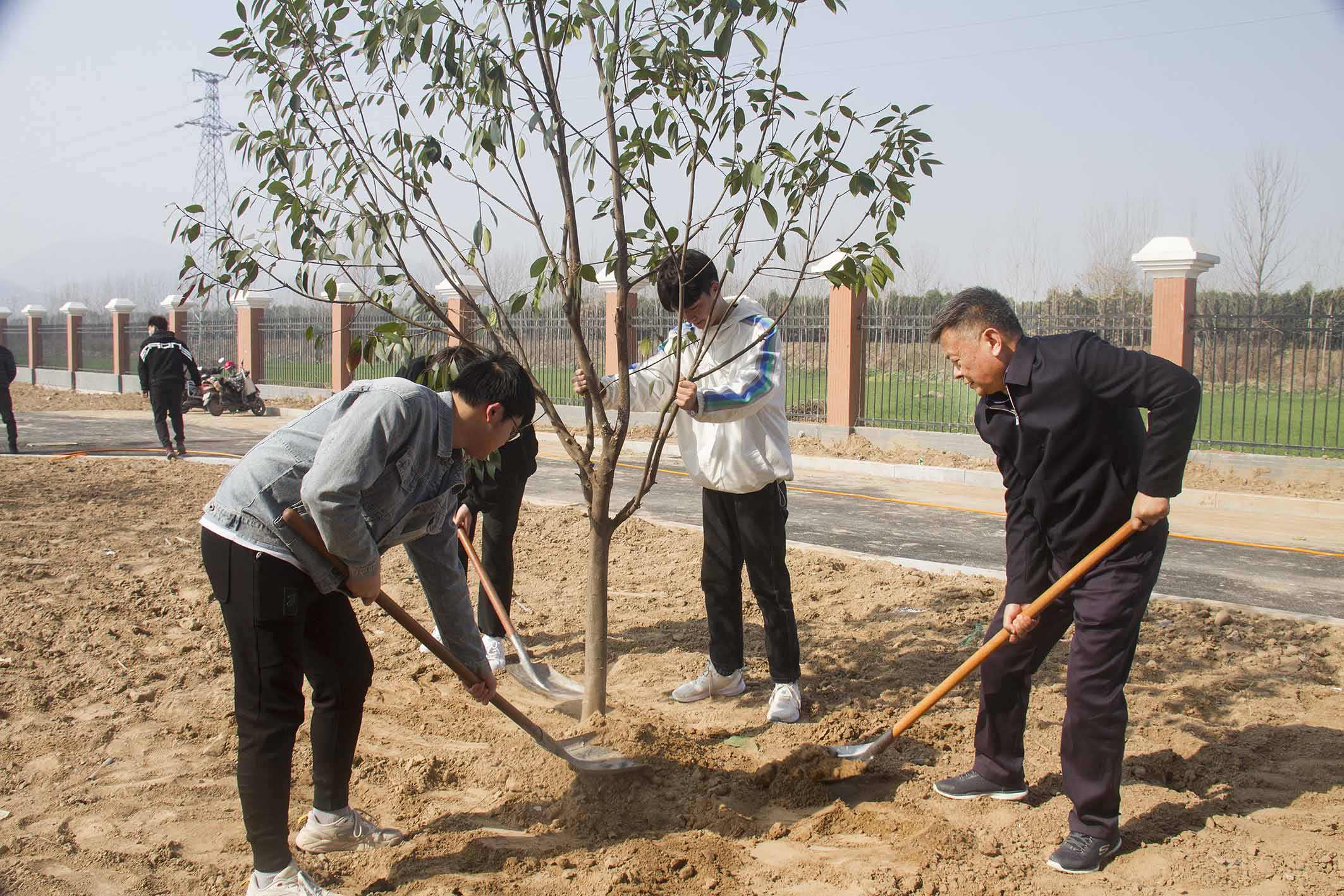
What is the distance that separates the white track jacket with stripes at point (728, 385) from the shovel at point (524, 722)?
1077 mm

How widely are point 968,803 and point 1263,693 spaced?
1.74 meters

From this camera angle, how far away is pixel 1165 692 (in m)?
4.16

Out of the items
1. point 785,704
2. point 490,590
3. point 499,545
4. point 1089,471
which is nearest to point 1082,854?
point 1089,471

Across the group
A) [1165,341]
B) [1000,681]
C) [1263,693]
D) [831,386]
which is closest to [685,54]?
[1000,681]

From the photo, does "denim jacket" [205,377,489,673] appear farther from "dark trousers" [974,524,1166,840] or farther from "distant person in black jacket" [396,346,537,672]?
"dark trousers" [974,524,1166,840]

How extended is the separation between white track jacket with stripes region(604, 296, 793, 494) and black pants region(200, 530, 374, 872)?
1418 mm

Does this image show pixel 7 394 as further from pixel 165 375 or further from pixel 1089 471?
pixel 1089 471

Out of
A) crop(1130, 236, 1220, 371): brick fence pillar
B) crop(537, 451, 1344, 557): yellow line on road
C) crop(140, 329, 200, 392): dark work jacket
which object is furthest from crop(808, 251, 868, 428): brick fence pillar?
crop(140, 329, 200, 392): dark work jacket

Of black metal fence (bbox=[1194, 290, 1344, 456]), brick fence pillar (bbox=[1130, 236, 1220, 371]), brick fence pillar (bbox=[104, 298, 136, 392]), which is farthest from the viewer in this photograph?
brick fence pillar (bbox=[104, 298, 136, 392])

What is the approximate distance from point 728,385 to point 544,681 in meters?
1.65

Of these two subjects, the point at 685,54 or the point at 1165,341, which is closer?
the point at 685,54

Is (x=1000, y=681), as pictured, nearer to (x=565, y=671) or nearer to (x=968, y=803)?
(x=968, y=803)

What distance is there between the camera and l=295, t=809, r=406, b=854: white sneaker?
294 cm

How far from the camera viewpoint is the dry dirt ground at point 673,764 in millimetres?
2836
